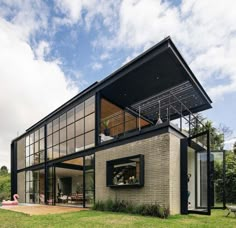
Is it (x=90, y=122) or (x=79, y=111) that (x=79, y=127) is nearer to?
(x=79, y=111)

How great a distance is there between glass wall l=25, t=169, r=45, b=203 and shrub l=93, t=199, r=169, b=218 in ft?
31.1

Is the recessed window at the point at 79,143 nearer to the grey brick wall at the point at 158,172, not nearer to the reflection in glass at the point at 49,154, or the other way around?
the reflection in glass at the point at 49,154

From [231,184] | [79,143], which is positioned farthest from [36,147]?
[231,184]

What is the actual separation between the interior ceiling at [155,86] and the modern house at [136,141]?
0.04 m

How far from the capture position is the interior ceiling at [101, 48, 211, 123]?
12.3m

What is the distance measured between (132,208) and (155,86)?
6.30 meters

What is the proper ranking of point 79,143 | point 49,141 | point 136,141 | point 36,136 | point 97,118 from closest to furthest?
point 136,141 < point 97,118 < point 79,143 < point 49,141 < point 36,136

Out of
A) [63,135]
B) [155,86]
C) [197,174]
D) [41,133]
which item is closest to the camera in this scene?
[197,174]

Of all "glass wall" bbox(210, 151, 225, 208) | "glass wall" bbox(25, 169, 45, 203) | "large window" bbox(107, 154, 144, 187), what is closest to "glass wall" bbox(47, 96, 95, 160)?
"large window" bbox(107, 154, 144, 187)

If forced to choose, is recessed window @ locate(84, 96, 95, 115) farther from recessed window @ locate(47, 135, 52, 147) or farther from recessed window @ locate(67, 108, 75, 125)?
recessed window @ locate(47, 135, 52, 147)

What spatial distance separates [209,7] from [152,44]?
2.54 meters

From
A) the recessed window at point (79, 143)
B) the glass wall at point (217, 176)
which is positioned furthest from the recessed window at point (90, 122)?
the glass wall at point (217, 176)

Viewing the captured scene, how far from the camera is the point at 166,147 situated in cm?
1120

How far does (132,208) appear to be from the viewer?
467 inches
